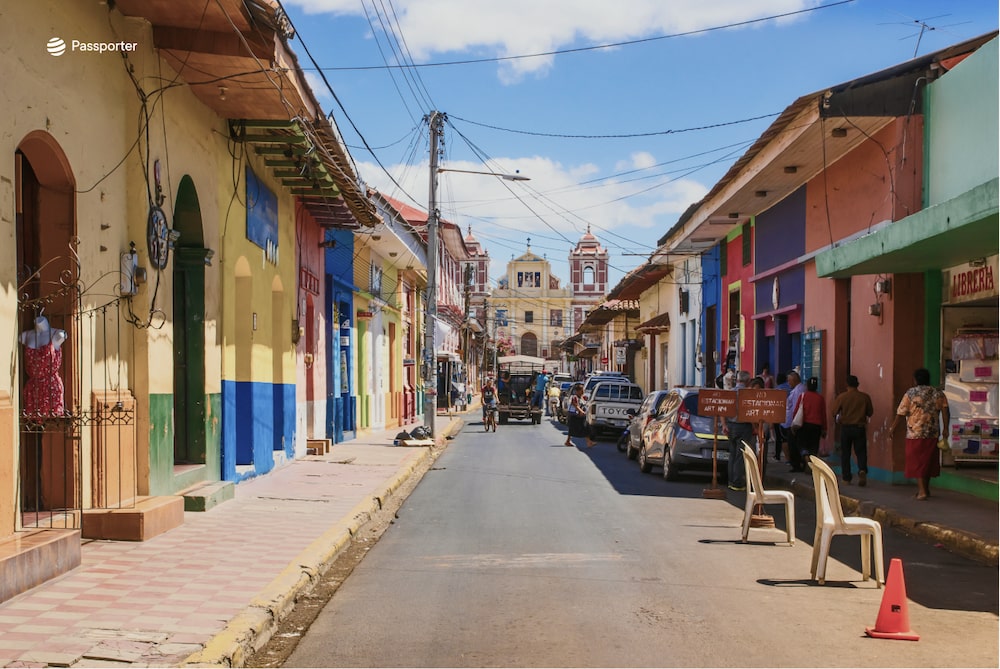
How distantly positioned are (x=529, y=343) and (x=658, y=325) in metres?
80.9

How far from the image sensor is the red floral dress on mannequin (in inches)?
344

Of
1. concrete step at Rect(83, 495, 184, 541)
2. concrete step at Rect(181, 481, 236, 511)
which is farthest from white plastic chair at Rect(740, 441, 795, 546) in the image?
concrete step at Rect(181, 481, 236, 511)

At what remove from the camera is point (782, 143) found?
1741 centimetres

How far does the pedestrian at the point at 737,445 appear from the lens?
49.0ft

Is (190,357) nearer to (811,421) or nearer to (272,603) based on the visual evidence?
(272,603)

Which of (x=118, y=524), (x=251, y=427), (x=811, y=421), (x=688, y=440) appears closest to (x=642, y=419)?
(x=688, y=440)

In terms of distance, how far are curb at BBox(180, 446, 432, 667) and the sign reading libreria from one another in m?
5.63

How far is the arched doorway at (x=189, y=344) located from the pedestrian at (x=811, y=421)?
9.76 meters

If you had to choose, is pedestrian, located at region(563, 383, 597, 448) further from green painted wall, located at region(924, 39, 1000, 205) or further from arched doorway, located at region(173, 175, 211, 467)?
arched doorway, located at region(173, 175, 211, 467)

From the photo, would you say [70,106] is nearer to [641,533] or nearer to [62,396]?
[62,396]

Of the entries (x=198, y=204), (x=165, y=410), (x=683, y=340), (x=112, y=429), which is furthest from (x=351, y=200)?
(x=683, y=340)

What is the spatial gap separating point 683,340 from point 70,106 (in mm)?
28546

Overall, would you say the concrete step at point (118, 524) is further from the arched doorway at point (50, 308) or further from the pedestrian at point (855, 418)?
the pedestrian at point (855, 418)

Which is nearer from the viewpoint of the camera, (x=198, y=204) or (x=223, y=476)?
(x=198, y=204)
